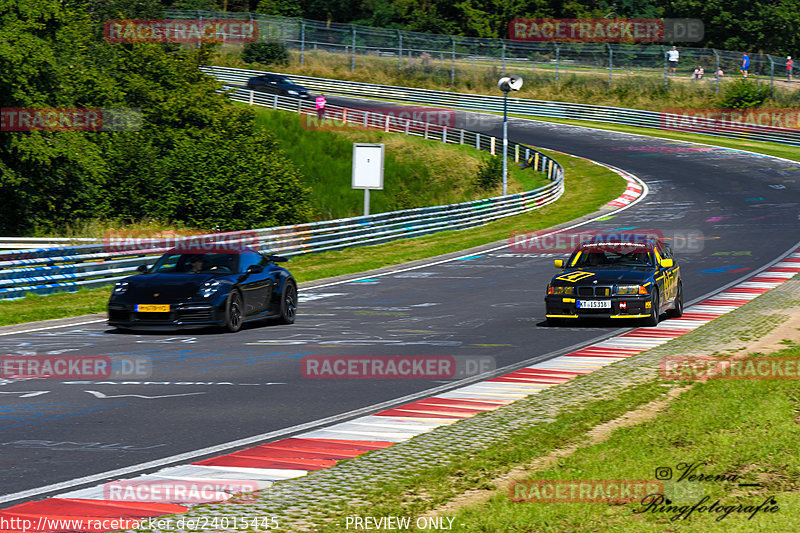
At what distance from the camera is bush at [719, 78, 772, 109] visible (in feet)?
211

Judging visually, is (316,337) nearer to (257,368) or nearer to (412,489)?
(257,368)

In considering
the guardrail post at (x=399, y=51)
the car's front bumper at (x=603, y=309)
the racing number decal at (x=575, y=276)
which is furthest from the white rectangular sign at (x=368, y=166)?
the guardrail post at (x=399, y=51)

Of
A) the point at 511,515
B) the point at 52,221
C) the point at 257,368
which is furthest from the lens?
the point at 52,221

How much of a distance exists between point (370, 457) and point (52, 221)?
109 ft

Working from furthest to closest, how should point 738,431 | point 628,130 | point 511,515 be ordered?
point 628,130 → point 738,431 → point 511,515

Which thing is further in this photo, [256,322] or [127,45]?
[127,45]

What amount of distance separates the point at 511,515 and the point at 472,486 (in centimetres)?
79

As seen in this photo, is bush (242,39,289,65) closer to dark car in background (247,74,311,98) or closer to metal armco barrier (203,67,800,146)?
metal armco barrier (203,67,800,146)

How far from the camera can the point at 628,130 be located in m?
64.9

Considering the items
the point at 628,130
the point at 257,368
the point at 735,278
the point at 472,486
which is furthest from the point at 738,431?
the point at 628,130

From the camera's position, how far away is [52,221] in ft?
124

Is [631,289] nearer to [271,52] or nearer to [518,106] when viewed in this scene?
[518,106]

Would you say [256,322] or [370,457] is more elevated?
[370,457]

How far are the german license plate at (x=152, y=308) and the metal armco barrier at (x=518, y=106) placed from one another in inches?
1961
